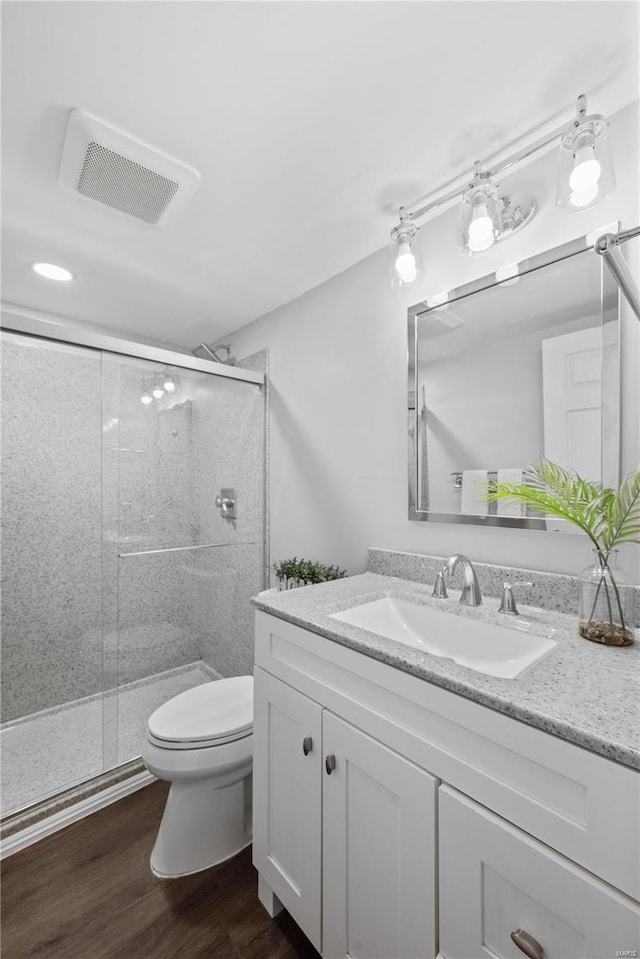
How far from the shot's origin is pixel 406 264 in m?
1.30

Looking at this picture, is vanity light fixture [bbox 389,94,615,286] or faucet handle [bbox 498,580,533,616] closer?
vanity light fixture [bbox 389,94,615,286]

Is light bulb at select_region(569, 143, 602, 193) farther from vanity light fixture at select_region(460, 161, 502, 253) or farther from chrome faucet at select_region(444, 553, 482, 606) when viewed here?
chrome faucet at select_region(444, 553, 482, 606)

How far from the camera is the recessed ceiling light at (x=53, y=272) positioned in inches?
70.8

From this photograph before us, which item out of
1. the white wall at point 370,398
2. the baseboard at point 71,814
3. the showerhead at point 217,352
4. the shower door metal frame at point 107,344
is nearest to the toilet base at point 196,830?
the baseboard at point 71,814

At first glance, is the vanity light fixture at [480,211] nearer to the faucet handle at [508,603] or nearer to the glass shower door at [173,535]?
the faucet handle at [508,603]

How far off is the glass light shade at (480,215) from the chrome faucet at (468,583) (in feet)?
2.88

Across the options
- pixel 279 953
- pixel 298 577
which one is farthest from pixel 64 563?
pixel 279 953

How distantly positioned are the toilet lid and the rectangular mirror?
3.21 feet

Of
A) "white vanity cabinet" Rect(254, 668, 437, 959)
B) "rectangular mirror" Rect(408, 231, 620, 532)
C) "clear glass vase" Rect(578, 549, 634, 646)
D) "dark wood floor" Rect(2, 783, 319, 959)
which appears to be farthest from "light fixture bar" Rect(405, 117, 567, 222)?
"dark wood floor" Rect(2, 783, 319, 959)

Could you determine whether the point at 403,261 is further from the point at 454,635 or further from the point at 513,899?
the point at 513,899

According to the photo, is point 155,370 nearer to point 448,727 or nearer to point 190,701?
point 190,701

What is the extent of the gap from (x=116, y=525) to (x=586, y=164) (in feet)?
6.71

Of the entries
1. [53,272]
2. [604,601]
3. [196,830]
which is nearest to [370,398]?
[604,601]

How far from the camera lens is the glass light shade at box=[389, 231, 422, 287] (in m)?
1.28
